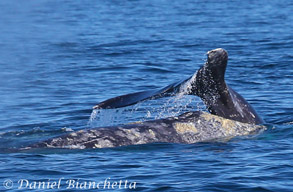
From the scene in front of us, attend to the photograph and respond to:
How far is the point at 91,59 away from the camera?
78.6 ft

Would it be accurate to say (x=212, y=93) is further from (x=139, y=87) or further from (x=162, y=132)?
(x=139, y=87)

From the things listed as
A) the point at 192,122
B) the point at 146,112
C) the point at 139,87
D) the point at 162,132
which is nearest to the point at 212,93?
the point at 192,122

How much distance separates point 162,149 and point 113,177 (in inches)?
67.3

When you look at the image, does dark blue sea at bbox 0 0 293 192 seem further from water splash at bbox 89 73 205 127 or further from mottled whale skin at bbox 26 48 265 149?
mottled whale skin at bbox 26 48 265 149

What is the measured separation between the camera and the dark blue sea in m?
9.84

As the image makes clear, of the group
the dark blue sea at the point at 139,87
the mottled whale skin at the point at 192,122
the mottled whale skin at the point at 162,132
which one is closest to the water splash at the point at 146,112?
the dark blue sea at the point at 139,87

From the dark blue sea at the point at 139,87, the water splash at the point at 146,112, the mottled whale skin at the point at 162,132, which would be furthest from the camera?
the water splash at the point at 146,112

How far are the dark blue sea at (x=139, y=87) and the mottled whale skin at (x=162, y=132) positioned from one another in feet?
0.72

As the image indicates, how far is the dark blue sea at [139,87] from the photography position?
387 inches

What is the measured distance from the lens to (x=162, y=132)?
1189 centimetres

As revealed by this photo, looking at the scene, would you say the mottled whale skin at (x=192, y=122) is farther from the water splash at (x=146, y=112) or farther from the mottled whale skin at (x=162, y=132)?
the water splash at (x=146, y=112)

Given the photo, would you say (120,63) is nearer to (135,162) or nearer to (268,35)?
(268,35)

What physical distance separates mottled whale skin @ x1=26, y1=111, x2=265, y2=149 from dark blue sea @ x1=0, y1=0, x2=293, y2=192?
0.22 metres

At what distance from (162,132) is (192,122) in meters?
0.62
